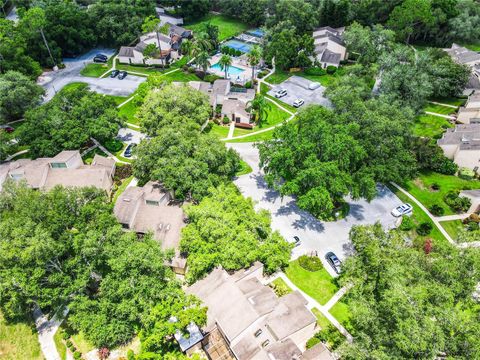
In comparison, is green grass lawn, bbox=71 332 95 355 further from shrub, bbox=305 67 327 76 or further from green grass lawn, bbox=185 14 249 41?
green grass lawn, bbox=185 14 249 41

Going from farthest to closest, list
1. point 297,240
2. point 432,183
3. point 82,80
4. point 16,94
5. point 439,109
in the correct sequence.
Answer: point 82,80 → point 439,109 → point 16,94 → point 432,183 → point 297,240

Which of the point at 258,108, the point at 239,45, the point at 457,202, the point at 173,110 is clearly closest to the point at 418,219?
the point at 457,202

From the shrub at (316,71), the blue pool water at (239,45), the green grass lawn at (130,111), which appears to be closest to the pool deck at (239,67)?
the blue pool water at (239,45)

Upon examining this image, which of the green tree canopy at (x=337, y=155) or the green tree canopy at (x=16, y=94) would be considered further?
the green tree canopy at (x=16, y=94)

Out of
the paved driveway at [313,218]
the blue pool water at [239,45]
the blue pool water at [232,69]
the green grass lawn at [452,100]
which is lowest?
the paved driveway at [313,218]

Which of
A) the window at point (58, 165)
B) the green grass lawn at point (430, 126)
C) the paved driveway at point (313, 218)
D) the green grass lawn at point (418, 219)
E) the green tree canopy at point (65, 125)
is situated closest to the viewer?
the paved driveway at point (313, 218)

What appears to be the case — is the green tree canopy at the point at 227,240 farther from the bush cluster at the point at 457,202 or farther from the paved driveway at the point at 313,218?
the bush cluster at the point at 457,202

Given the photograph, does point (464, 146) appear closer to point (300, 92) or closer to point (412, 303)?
point (300, 92)
